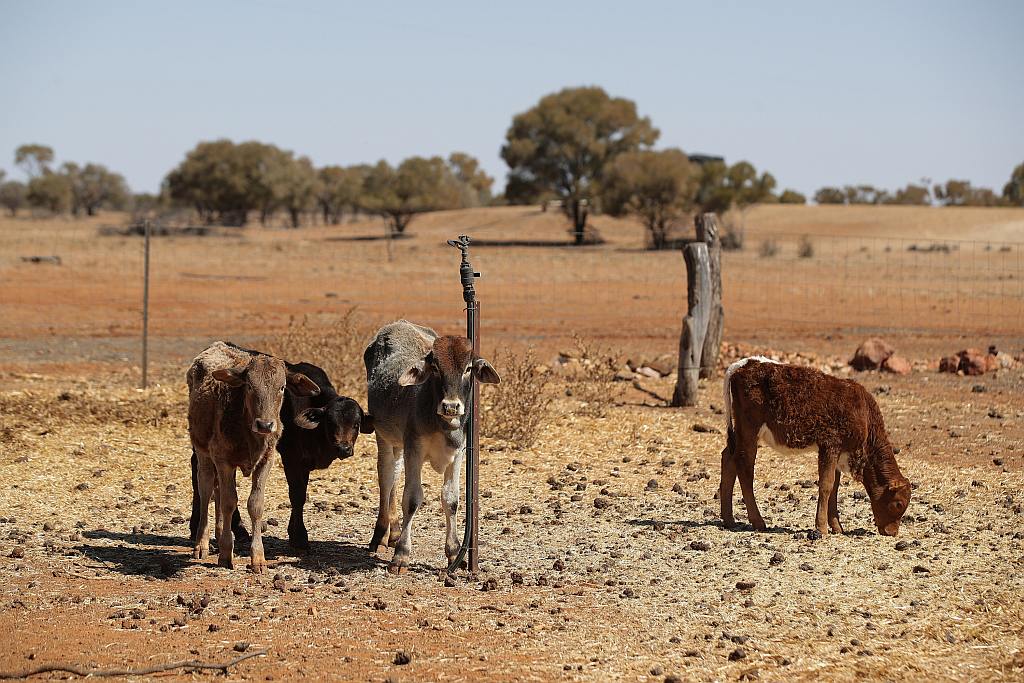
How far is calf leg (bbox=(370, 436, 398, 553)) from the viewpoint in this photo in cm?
990

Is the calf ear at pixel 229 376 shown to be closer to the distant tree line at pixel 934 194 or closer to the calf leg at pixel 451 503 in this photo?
the calf leg at pixel 451 503

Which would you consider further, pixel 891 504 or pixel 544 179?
pixel 544 179

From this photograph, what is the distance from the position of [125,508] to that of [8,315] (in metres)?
17.7

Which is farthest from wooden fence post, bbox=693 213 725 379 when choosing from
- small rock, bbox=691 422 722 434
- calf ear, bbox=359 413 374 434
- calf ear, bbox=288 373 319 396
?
calf ear, bbox=288 373 319 396

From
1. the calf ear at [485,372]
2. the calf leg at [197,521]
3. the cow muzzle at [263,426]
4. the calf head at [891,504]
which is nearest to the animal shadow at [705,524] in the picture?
the calf head at [891,504]

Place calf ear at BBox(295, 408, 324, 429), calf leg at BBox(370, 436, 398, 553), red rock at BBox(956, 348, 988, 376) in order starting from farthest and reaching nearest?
red rock at BBox(956, 348, 988, 376) → calf leg at BBox(370, 436, 398, 553) → calf ear at BBox(295, 408, 324, 429)

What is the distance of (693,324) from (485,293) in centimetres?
1661

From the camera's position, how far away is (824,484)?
10.1m

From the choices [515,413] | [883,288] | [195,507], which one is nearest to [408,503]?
[195,507]

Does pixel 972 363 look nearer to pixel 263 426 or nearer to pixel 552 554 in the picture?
pixel 552 554

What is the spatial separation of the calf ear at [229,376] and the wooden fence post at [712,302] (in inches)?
378

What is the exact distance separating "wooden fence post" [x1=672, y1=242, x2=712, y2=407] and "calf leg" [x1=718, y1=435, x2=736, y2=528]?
6.10m

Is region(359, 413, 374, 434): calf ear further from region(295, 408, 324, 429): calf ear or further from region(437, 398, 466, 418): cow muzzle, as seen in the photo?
region(437, 398, 466, 418): cow muzzle

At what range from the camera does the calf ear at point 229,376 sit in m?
9.09
